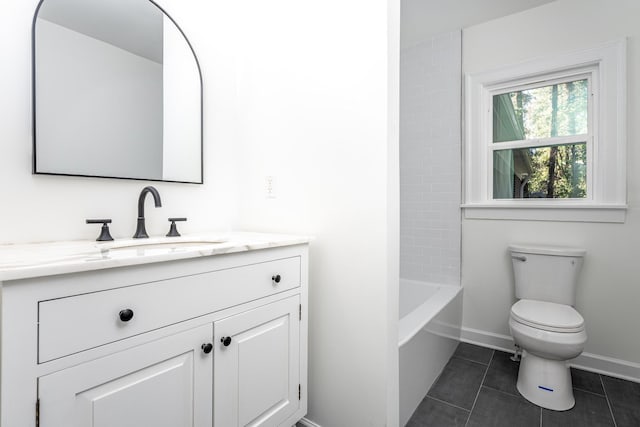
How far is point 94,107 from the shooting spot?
1.19 m

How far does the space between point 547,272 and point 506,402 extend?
0.87 metres

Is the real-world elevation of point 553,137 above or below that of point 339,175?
above

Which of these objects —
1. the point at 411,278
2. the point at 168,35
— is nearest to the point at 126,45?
the point at 168,35

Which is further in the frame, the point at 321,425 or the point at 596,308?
the point at 596,308

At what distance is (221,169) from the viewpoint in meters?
1.66

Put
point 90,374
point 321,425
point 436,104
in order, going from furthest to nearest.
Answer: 1. point 436,104
2. point 321,425
3. point 90,374

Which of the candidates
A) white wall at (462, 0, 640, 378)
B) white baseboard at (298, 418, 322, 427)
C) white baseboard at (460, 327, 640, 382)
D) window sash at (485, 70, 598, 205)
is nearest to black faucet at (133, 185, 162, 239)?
white baseboard at (298, 418, 322, 427)

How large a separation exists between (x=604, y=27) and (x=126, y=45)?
2776mm

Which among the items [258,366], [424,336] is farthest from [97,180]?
[424,336]

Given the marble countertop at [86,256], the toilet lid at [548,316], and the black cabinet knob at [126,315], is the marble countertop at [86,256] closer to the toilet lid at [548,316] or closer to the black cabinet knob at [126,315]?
the black cabinet knob at [126,315]

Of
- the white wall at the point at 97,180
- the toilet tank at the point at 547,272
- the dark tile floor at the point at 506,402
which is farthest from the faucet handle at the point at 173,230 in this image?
the toilet tank at the point at 547,272

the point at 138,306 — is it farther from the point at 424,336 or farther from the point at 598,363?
the point at 598,363

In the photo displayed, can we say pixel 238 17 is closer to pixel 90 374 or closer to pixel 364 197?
pixel 364 197

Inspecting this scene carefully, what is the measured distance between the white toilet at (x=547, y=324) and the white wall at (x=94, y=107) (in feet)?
6.93
